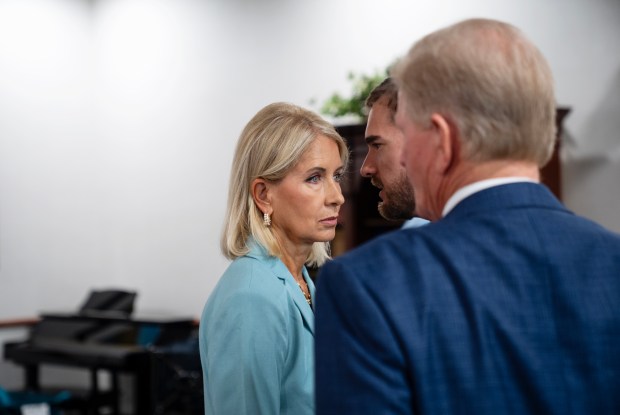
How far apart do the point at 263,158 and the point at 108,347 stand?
Answer: 4.99 meters

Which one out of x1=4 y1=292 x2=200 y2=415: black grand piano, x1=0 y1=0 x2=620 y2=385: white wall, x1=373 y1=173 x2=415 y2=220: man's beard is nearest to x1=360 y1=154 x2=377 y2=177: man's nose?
x1=373 y1=173 x2=415 y2=220: man's beard

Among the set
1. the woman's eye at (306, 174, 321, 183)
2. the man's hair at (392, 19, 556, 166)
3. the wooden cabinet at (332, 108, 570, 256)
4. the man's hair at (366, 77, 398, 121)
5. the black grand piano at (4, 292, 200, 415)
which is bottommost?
the black grand piano at (4, 292, 200, 415)

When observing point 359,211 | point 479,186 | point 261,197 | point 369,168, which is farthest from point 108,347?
point 479,186

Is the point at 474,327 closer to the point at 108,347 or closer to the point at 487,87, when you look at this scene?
the point at 487,87

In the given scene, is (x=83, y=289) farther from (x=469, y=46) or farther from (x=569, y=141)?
(x=469, y=46)

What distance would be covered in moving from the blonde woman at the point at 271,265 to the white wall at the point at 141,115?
4.74 metres

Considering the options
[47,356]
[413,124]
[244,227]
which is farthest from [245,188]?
[47,356]

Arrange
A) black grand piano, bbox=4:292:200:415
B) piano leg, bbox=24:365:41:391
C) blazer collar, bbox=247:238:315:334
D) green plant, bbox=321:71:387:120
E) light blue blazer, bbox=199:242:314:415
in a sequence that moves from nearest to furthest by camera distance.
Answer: light blue blazer, bbox=199:242:314:415 < blazer collar, bbox=247:238:315:334 < green plant, bbox=321:71:387:120 < black grand piano, bbox=4:292:200:415 < piano leg, bbox=24:365:41:391

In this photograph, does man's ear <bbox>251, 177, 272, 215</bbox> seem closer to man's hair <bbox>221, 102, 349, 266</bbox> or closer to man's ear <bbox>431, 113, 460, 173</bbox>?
man's hair <bbox>221, 102, 349, 266</bbox>

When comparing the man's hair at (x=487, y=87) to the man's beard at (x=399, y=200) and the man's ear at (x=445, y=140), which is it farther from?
the man's beard at (x=399, y=200)

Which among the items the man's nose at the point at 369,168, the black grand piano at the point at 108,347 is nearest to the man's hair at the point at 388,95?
the man's nose at the point at 369,168

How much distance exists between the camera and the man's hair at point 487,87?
110cm

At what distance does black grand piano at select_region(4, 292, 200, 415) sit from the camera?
21.1 feet

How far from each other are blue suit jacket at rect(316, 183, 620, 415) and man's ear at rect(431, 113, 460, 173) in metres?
0.11
